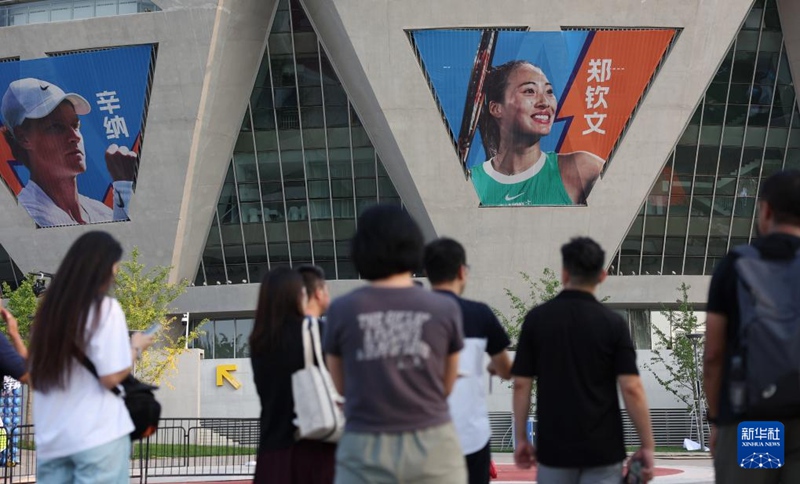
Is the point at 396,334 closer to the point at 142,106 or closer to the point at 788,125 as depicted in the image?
the point at 142,106

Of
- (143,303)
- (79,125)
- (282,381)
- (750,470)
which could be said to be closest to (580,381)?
(750,470)

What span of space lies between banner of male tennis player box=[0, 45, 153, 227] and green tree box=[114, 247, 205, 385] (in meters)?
Answer: 2.82

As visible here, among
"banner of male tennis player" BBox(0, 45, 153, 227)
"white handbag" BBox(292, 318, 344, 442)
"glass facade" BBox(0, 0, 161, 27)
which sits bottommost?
"white handbag" BBox(292, 318, 344, 442)

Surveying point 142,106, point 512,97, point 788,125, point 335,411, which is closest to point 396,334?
point 335,411

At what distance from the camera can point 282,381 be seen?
688 cm

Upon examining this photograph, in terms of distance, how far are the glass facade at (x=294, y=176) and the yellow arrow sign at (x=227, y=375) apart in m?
3.45

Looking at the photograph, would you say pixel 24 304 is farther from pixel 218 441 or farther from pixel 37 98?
pixel 218 441

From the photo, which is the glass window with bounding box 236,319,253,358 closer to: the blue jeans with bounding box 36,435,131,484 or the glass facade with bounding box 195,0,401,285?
the glass facade with bounding box 195,0,401,285

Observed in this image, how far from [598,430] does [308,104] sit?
36183 millimetres

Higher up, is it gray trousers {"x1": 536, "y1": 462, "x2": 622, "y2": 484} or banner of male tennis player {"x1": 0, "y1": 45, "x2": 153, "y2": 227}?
banner of male tennis player {"x1": 0, "y1": 45, "x2": 153, "y2": 227}

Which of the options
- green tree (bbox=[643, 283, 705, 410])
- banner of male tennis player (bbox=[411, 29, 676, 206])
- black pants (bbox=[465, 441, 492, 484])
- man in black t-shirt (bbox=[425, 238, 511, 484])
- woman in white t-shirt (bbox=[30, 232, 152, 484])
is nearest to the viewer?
woman in white t-shirt (bbox=[30, 232, 152, 484])

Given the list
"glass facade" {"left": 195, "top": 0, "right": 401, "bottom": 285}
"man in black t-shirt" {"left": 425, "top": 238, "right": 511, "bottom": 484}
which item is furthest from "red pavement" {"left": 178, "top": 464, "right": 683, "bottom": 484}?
"glass facade" {"left": 195, "top": 0, "right": 401, "bottom": 285}

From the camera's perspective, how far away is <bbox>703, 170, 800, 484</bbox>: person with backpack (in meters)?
5.22

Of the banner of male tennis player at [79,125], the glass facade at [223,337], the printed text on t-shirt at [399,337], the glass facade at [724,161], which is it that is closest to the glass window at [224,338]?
the glass facade at [223,337]
